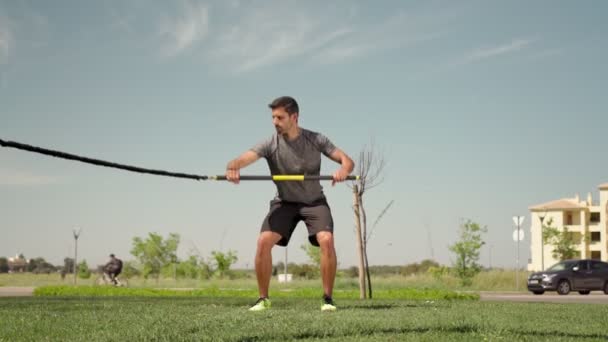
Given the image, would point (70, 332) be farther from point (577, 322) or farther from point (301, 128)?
point (577, 322)

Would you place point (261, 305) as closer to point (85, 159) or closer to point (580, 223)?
point (85, 159)

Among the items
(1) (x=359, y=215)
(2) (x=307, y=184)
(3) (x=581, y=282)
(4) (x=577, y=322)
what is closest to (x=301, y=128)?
(2) (x=307, y=184)

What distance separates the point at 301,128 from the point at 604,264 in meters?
24.9

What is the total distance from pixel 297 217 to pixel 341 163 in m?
0.77

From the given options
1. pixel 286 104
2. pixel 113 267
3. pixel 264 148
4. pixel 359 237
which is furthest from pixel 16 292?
pixel 286 104

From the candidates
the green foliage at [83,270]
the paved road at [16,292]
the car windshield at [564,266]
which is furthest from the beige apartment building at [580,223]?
the paved road at [16,292]

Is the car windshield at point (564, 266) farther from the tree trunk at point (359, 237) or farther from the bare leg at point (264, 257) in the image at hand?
the bare leg at point (264, 257)

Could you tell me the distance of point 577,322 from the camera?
703cm

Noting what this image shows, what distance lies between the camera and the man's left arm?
702 centimetres

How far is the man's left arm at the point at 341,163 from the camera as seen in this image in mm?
7023

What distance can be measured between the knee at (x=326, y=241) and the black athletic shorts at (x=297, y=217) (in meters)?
0.05

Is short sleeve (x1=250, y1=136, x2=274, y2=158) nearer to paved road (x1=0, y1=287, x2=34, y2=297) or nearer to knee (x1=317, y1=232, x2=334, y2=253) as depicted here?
knee (x1=317, y1=232, x2=334, y2=253)

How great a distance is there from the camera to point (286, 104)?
7.65 meters

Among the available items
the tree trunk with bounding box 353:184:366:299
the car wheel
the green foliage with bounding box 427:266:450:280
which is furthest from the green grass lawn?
the green foliage with bounding box 427:266:450:280
